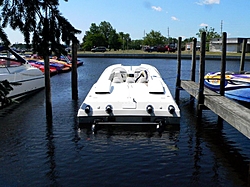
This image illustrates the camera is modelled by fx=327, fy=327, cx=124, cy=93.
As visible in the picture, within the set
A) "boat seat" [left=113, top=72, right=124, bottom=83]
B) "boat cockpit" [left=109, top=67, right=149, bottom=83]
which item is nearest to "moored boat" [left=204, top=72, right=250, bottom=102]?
"boat cockpit" [left=109, top=67, right=149, bottom=83]

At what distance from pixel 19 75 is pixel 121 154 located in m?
12.2

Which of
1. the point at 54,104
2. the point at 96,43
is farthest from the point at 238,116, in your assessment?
the point at 96,43

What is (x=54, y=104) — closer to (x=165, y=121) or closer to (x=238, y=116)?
(x=165, y=121)

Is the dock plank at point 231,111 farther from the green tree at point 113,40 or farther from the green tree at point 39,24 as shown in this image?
the green tree at point 113,40

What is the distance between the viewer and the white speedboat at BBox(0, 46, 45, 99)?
1852 centimetres

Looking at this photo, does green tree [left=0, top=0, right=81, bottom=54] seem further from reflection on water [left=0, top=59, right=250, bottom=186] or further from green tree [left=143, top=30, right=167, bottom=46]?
green tree [left=143, top=30, right=167, bottom=46]

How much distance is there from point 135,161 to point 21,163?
309 cm

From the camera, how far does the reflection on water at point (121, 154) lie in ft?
26.0

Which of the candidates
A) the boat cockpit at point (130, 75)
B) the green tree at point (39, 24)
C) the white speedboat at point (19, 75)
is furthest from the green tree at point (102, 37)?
the green tree at point (39, 24)

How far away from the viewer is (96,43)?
121 m

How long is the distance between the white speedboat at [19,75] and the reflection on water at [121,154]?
5074mm

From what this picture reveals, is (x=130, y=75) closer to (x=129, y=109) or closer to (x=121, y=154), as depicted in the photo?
(x=129, y=109)

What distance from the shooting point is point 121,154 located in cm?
948

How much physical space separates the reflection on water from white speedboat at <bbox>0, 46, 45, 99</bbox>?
16.6 feet
